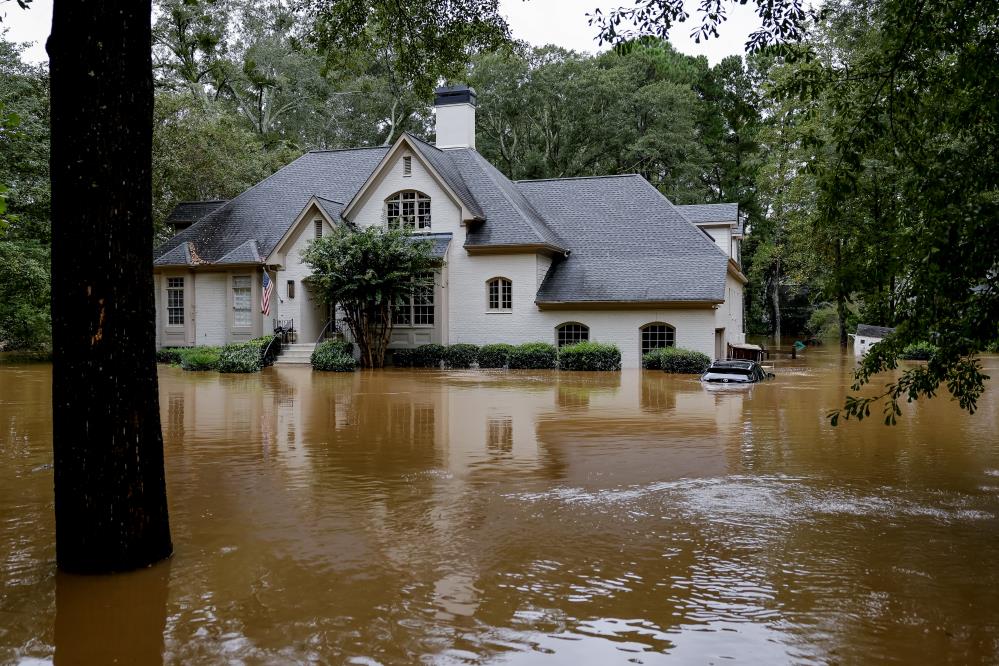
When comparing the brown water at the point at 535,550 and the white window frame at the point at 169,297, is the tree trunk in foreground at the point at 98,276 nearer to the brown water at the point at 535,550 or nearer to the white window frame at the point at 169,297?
the brown water at the point at 535,550

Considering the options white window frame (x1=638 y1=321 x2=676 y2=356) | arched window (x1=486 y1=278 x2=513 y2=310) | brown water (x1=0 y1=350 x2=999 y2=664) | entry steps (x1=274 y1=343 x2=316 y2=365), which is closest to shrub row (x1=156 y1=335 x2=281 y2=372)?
entry steps (x1=274 y1=343 x2=316 y2=365)

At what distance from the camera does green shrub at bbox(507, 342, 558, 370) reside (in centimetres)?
2945

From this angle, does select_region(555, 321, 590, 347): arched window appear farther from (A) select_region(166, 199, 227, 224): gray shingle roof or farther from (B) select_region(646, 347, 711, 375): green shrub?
(A) select_region(166, 199, 227, 224): gray shingle roof

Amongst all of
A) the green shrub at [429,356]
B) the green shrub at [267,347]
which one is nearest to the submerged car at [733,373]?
the green shrub at [429,356]

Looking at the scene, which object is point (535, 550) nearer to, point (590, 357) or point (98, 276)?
point (98, 276)

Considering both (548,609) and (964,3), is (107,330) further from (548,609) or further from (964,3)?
(964,3)

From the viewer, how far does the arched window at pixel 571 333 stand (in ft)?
102

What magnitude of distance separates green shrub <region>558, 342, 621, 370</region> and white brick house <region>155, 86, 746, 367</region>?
1707mm

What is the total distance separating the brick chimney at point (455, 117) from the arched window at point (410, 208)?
15.9ft

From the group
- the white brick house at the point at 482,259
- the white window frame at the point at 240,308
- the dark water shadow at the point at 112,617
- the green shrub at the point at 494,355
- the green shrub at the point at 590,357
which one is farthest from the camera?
the white window frame at the point at 240,308

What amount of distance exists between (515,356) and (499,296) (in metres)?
2.98

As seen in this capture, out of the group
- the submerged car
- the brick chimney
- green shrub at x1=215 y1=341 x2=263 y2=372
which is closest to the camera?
the submerged car

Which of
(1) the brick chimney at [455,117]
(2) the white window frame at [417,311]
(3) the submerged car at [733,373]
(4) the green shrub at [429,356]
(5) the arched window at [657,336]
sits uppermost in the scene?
(1) the brick chimney at [455,117]

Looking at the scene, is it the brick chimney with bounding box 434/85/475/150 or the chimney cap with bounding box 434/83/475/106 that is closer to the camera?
the chimney cap with bounding box 434/83/475/106
